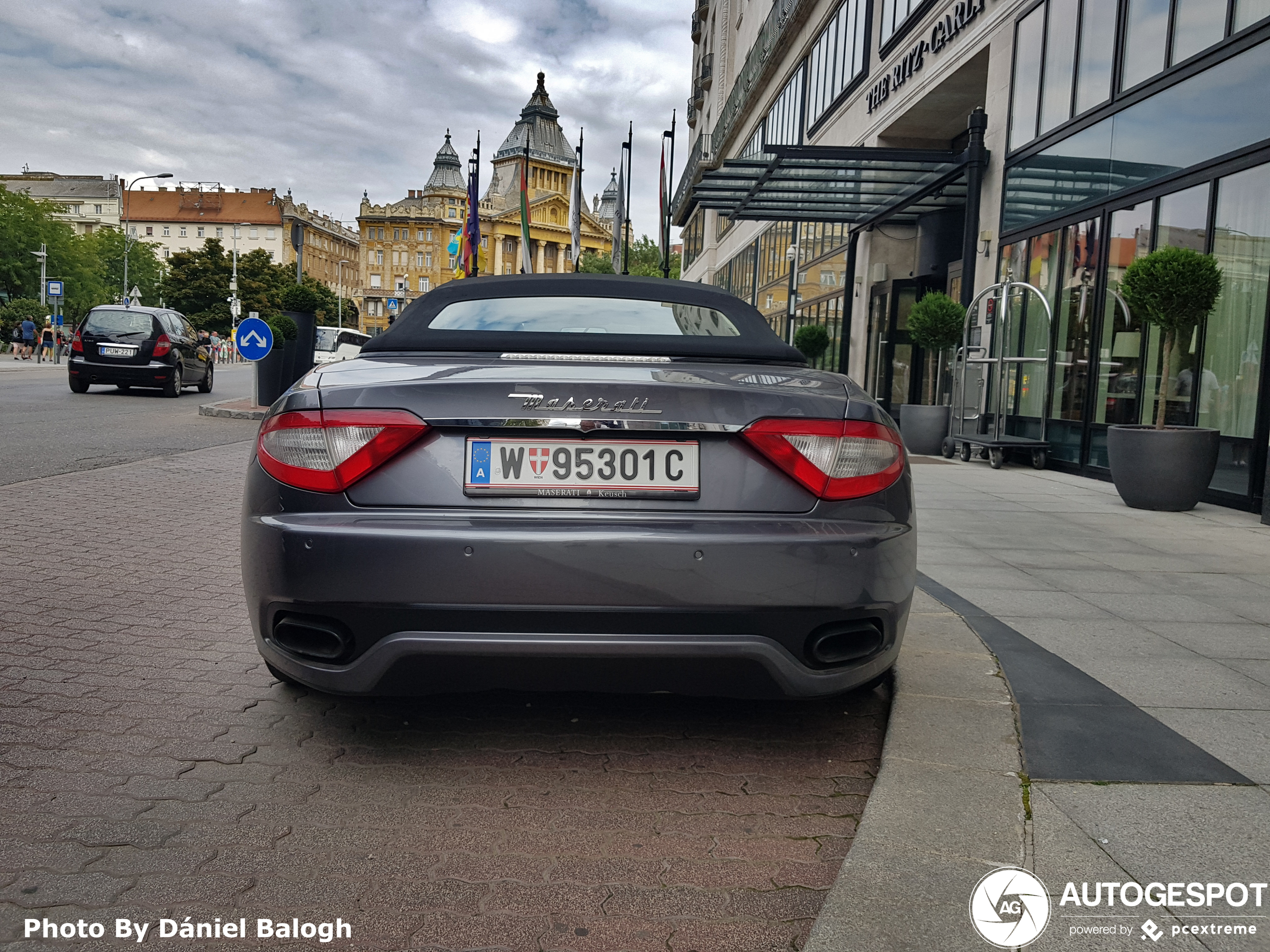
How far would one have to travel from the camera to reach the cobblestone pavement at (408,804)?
7.35 ft

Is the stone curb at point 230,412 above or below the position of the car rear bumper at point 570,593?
below

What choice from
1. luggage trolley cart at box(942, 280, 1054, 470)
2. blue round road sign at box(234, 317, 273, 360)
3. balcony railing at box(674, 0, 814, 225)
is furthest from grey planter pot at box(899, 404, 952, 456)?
blue round road sign at box(234, 317, 273, 360)

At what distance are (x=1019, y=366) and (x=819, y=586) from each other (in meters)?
14.0

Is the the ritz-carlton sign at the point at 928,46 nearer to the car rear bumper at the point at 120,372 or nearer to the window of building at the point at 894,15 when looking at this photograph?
the window of building at the point at 894,15

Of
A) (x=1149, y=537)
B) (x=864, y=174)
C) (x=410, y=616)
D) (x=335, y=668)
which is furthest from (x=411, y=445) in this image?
(x=864, y=174)

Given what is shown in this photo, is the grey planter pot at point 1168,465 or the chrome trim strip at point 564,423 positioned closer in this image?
the chrome trim strip at point 564,423

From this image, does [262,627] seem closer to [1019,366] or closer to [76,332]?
[1019,366]

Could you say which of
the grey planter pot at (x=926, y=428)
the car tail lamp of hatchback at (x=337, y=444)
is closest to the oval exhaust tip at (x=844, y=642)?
the car tail lamp of hatchback at (x=337, y=444)

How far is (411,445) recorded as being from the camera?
2781 millimetres

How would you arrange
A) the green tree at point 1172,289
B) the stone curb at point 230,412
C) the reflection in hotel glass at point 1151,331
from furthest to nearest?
the stone curb at point 230,412 < the reflection in hotel glass at point 1151,331 < the green tree at point 1172,289

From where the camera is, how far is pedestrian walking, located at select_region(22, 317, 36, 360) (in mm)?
41406

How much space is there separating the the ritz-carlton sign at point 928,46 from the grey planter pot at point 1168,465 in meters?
10.4

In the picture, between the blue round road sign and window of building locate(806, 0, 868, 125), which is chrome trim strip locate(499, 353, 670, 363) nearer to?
the blue round road sign

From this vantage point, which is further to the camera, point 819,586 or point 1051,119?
point 1051,119
